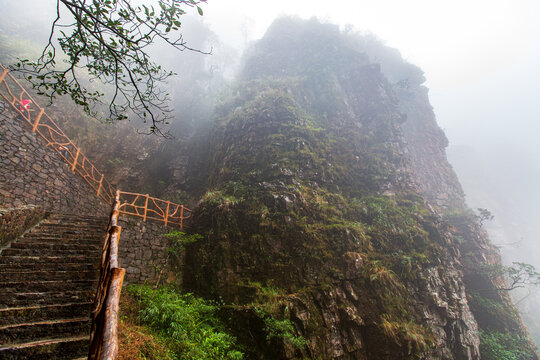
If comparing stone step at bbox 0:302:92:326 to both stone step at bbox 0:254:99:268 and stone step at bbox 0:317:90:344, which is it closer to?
stone step at bbox 0:317:90:344

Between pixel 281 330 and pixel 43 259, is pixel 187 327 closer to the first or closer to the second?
pixel 281 330

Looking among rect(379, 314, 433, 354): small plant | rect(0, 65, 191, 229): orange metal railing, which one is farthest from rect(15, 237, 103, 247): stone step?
rect(379, 314, 433, 354): small plant

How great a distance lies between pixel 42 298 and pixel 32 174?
20.4ft

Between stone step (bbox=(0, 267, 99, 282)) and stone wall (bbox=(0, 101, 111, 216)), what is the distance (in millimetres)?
3938

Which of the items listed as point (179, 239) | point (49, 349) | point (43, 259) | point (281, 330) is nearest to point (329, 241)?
point (281, 330)

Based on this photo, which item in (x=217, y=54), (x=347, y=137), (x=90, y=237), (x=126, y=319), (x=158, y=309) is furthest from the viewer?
(x=217, y=54)

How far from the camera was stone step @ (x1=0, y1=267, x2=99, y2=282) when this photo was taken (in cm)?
376

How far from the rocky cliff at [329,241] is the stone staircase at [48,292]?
12.0ft

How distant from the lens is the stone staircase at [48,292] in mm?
2671

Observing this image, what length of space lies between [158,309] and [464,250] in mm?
16680

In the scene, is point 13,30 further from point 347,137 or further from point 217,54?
point 347,137

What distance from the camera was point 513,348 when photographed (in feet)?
31.2

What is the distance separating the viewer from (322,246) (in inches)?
320

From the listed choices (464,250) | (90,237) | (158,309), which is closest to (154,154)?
(90,237)
